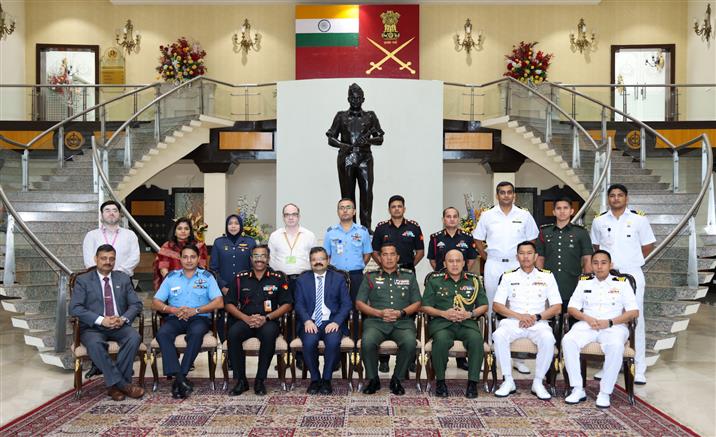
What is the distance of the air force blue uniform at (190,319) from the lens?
5719mm

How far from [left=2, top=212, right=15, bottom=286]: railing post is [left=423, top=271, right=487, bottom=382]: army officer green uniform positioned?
161 inches

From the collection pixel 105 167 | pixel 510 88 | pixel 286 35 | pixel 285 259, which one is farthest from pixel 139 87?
pixel 285 259

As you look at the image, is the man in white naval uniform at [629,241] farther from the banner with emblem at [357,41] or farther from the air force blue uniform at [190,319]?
the banner with emblem at [357,41]

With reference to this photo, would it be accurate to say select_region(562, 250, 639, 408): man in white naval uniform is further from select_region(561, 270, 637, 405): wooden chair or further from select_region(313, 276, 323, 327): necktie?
Result: select_region(313, 276, 323, 327): necktie

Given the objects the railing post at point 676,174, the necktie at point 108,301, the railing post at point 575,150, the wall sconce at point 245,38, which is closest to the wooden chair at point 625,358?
the necktie at point 108,301

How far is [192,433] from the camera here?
4621 mm

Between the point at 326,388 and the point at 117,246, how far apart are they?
2535 mm

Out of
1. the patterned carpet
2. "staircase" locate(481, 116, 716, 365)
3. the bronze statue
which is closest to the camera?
the patterned carpet

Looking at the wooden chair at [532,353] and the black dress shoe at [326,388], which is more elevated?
the wooden chair at [532,353]

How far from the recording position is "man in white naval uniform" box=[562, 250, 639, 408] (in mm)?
5469

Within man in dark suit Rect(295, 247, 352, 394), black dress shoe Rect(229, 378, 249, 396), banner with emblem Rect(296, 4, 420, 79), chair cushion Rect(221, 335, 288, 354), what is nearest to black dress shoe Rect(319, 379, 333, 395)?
man in dark suit Rect(295, 247, 352, 394)

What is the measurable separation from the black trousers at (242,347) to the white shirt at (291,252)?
0.81 meters

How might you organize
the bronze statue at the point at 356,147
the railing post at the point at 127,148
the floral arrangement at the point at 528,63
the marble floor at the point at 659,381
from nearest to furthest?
the marble floor at the point at 659,381
the bronze statue at the point at 356,147
the railing post at the point at 127,148
the floral arrangement at the point at 528,63

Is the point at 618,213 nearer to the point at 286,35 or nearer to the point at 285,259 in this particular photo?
the point at 285,259
